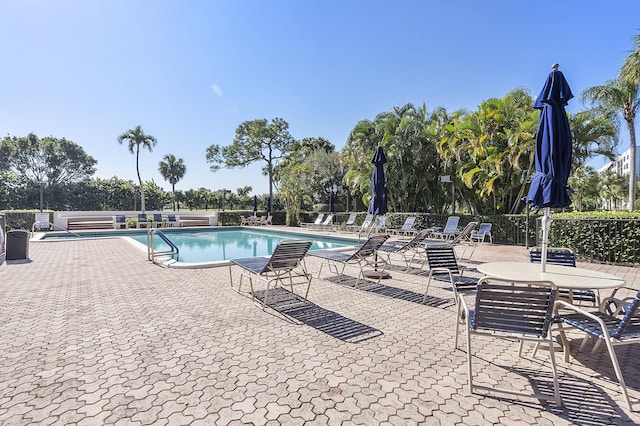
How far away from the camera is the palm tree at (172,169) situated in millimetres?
49906

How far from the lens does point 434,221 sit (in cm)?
1538

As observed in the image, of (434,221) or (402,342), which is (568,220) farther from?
(402,342)

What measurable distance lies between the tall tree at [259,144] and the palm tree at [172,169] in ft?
68.0

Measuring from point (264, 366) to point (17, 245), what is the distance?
9.44 metres

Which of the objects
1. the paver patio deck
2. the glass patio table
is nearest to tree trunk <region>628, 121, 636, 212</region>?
the glass patio table

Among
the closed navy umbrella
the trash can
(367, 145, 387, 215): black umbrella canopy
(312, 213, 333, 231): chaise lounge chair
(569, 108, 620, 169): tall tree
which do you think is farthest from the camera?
(312, 213, 333, 231): chaise lounge chair

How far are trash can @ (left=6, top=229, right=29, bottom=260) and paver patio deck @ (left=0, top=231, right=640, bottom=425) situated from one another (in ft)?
15.2

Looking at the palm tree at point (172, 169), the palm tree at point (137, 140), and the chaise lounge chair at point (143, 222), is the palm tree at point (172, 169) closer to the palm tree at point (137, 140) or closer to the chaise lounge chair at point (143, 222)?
the palm tree at point (137, 140)

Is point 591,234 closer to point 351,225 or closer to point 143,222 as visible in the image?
point 351,225

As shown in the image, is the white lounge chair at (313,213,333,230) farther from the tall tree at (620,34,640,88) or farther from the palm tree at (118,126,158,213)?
the palm tree at (118,126,158,213)

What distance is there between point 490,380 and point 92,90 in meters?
20.4

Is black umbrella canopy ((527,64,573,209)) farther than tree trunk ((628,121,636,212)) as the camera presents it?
No

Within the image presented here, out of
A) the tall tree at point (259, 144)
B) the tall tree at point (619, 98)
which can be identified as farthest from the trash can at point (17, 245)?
the tall tree at point (259, 144)

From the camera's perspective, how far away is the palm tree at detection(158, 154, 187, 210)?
4991 centimetres
